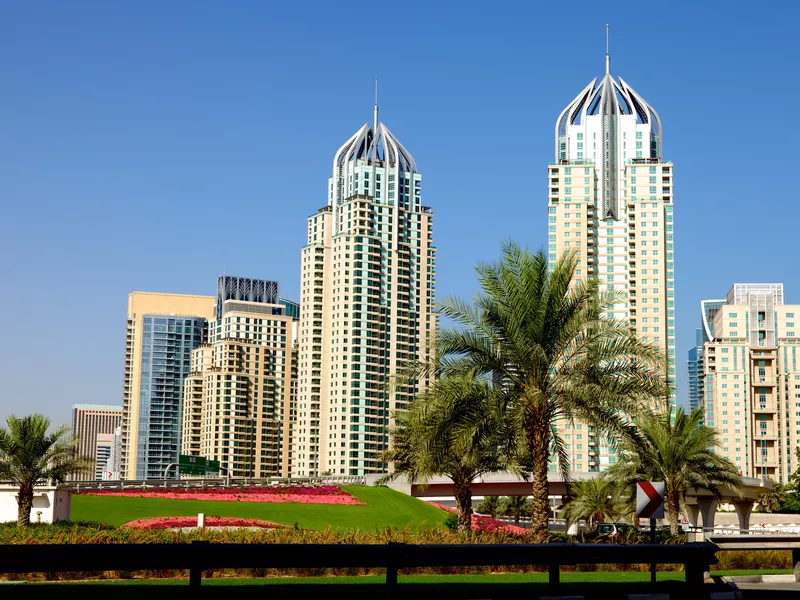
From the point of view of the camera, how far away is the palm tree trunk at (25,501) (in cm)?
4034

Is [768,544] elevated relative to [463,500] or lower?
elevated

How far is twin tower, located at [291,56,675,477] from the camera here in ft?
545

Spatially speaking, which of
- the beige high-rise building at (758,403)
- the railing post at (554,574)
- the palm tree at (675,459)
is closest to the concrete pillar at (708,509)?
the palm tree at (675,459)

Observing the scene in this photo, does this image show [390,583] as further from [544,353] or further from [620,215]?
[620,215]

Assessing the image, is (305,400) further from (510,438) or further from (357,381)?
(510,438)

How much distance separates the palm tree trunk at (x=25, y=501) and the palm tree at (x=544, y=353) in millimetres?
20603

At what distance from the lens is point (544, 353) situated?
26938 millimetres

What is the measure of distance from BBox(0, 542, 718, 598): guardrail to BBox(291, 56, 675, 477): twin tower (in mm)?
150033

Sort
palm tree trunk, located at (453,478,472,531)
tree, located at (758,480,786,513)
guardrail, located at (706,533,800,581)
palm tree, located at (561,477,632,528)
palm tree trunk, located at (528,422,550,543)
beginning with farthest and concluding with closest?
tree, located at (758,480,786,513), palm tree, located at (561,477,632,528), palm tree trunk, located at (453,478,472,531), palm tree trunk, located at (528,422,550,543), guardrail, located at (706,533,800,581)

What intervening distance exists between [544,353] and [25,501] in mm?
24333

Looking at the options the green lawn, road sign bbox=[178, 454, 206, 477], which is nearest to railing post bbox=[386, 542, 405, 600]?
the green lawn

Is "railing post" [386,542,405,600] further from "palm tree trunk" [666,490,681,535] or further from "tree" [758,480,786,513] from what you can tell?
"tree" [758,480,786,513]

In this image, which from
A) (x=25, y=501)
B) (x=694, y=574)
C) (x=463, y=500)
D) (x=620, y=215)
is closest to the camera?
(x=694, y=574)

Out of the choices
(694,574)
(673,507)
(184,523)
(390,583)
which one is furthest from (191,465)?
(390,583)
